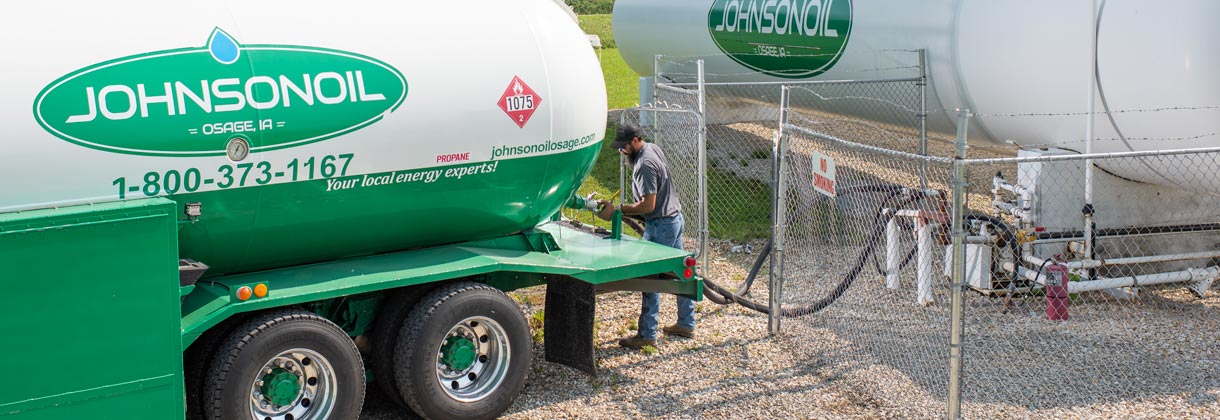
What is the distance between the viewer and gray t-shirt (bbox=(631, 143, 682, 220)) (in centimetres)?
834

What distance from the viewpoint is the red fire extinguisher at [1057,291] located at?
862cm

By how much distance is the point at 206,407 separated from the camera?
239 inches

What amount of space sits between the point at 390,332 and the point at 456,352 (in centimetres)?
41

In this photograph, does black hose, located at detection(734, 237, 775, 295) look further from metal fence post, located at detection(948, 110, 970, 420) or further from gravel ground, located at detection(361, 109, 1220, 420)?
metal fence post, located at detection(948, 110, 970, 420)

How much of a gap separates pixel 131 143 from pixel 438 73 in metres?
1.67

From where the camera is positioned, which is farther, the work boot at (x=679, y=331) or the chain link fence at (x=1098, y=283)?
the work boot at (x=679, y=331)

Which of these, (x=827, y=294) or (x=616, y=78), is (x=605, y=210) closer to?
(x=827, y=294)

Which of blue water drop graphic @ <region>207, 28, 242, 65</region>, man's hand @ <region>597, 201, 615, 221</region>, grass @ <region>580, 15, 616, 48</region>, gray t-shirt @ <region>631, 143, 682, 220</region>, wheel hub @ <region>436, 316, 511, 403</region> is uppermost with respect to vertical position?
grass @ <region>580, 15, 616, 48</region>

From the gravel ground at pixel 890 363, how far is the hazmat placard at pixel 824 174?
2.78 feet

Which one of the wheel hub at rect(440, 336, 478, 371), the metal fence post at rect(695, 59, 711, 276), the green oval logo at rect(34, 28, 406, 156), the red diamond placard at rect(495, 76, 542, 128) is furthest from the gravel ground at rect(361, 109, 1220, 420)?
the green oval logo at rect(34, 28, 406, 156)

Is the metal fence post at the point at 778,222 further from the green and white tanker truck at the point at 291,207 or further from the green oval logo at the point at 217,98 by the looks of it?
the green oval logo at the point at 217,98

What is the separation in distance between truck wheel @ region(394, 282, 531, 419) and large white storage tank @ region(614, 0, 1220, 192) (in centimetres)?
482

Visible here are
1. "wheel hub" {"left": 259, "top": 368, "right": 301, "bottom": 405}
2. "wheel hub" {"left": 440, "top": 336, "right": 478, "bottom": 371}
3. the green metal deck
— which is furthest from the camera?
"wheel hub" {"left": 440, "top": 336, "right": 478, "bottom": 371}

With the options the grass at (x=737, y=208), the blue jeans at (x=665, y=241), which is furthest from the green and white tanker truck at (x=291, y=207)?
the grass at (x=737, y=208)
